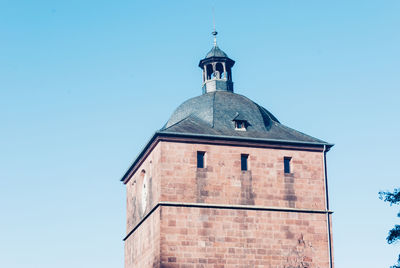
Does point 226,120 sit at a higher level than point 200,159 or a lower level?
higher

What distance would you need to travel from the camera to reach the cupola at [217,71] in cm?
4675

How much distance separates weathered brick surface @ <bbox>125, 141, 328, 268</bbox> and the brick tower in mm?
45

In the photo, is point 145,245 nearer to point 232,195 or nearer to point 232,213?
point 232,213

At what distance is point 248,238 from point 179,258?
340 cm

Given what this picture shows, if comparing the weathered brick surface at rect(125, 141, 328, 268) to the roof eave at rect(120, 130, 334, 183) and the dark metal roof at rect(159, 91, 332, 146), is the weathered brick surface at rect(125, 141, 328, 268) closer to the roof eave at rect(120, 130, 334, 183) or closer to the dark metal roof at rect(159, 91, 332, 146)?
the roof eave at rect(120, 130, 334, 183)

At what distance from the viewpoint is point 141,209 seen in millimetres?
44750

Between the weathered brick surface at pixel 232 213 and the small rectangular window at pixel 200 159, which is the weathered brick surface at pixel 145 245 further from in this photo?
the small rectangular window at pixel 200 159

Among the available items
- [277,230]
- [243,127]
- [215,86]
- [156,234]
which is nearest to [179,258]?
[156,234]

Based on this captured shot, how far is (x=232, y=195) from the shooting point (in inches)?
1622

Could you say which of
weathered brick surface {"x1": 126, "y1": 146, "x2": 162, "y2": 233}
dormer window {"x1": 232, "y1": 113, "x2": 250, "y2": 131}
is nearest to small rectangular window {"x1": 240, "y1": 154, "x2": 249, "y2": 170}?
dormer window {"x1": 232, "y1": 113, "x2": 250, "y2": 131}

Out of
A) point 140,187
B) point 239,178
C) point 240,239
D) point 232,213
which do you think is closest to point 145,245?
point 140,187

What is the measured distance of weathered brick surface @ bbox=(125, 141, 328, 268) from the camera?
40.1 metres

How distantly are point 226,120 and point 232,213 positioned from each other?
5078 mm

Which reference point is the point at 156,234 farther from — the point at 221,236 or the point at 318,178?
the point at 318,178
